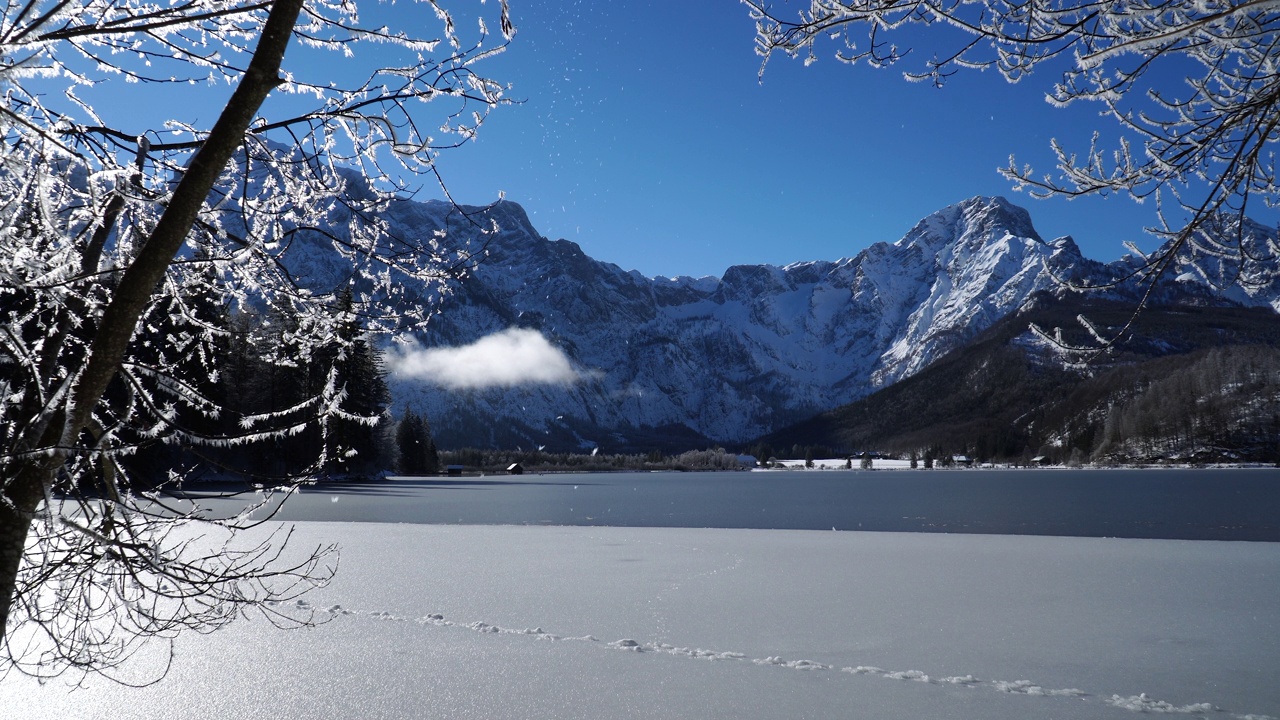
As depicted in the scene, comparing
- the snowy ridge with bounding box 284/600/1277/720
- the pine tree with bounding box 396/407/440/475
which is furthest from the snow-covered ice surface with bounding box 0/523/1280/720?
the pine tree with bounding box 396/407/440/475

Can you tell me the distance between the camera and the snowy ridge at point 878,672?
177 inches

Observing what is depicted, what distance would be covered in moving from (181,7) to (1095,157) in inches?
155

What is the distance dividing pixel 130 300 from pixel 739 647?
5.12 metres

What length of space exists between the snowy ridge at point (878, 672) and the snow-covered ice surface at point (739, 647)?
0.02m

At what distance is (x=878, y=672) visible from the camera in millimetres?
5078

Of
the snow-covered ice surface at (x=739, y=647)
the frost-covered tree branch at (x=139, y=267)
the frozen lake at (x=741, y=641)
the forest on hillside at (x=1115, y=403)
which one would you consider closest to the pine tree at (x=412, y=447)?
the frozen lake at (x=741, y=641)

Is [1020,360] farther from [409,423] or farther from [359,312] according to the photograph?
[359,312]

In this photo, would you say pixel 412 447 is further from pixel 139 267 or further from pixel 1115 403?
pixel 1115 403

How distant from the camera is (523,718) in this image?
409 centimetres

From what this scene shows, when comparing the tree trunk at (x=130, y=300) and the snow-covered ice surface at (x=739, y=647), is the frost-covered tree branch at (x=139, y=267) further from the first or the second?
the snow-covered ice surface at (x=739, y=647)

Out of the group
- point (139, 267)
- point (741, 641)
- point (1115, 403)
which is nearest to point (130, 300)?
point (139, 267)

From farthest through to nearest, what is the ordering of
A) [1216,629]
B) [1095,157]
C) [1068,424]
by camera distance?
1. [1068,424]
2. [1216,629]
3. [1095,157]

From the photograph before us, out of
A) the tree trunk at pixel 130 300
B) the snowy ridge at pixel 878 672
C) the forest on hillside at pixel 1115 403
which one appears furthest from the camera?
the forest on hillside at pixel 1115 403

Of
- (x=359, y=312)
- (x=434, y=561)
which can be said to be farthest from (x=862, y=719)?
(x=434, y=561)
